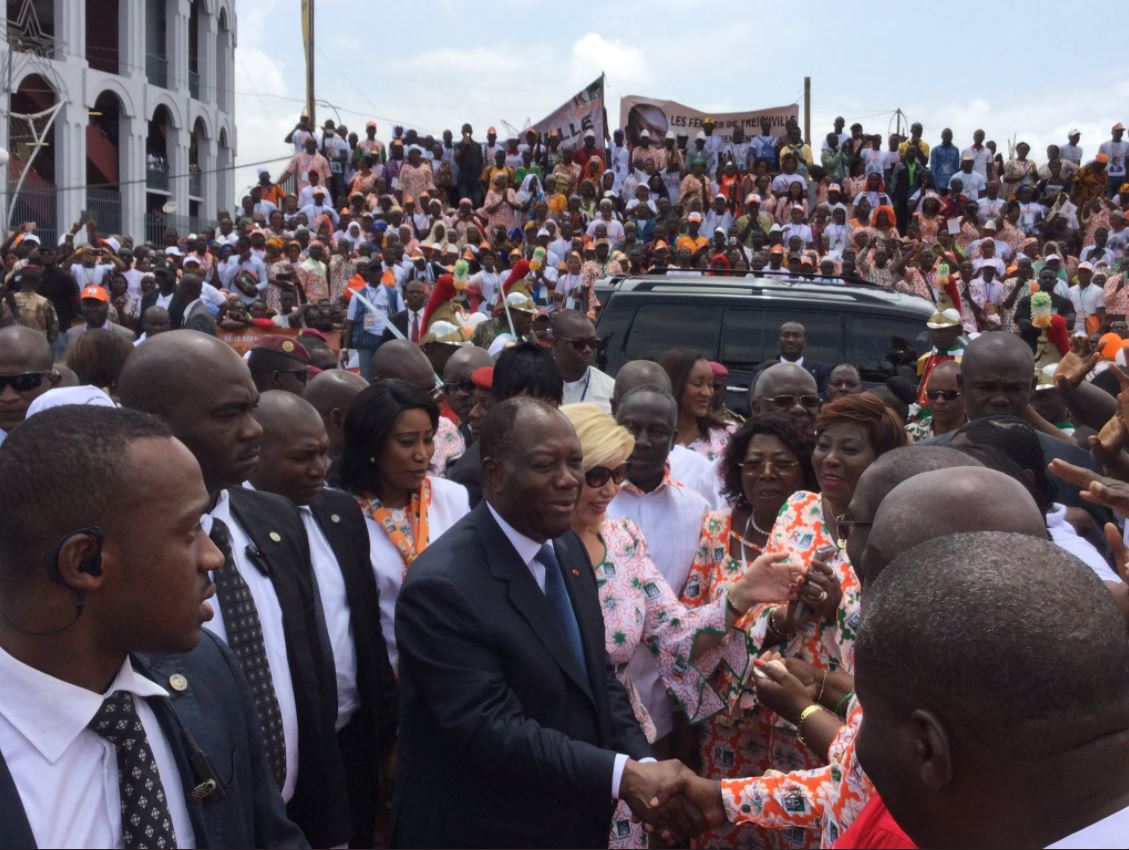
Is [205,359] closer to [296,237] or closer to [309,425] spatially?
[309,425]

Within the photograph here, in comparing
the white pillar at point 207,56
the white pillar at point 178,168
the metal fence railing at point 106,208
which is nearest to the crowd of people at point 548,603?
the metal fence railing at point 106,208

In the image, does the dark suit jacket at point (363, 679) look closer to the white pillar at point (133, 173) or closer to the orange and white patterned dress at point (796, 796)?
the orange and white patterned dress at point (796, 796)

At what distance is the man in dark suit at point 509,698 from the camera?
3.30 meters

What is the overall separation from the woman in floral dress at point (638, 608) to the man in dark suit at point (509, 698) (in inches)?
23.8

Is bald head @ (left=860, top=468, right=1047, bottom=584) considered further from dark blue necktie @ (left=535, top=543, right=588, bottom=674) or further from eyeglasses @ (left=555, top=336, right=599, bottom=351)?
eyeglasses @ (left=555, top=336, right=599, bottom=351)

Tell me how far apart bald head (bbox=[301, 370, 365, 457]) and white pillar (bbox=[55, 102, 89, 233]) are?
96.4ft

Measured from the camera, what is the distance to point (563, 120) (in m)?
26.6

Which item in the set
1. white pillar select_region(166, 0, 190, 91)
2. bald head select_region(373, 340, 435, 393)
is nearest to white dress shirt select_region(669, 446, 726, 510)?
bald head select_region(373, 340, 435, 393)

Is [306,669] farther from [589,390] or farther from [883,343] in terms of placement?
[883,343]

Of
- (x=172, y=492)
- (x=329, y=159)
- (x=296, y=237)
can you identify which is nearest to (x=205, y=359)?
(x=172, y=492)

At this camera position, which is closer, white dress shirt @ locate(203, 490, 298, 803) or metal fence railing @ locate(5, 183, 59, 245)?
white dress shirt @ locate(203, 490, 298, 803)

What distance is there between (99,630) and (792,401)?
5046mm

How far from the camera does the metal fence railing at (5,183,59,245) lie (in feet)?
102

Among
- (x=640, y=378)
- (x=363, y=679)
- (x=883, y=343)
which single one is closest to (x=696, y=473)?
(x=640, y=378)
